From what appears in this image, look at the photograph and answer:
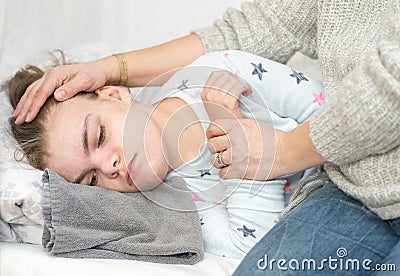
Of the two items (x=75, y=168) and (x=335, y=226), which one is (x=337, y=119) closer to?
(x=335, y=226)

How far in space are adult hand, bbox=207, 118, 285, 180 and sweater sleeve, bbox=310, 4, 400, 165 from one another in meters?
0.16

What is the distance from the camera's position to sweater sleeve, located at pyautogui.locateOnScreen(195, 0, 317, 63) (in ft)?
4.98

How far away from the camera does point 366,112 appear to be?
1.09 meters

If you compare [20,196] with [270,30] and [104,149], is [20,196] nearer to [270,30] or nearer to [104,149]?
[104,149]

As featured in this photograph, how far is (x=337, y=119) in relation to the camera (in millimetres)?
1130

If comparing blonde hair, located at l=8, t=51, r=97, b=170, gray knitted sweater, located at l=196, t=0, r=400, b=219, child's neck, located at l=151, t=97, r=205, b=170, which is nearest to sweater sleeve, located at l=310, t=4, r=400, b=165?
gray knitted sweater, located at l=196, t=0, r=400, b=219

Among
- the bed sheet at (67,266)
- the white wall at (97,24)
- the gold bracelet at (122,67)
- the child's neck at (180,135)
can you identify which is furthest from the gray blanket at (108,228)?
the white wall at (97,24)

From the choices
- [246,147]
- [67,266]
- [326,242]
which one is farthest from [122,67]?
[326,242]

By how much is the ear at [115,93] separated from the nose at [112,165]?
15 cm

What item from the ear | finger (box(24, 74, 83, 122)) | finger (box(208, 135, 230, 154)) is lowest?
finger (box(208, 135, 230, 154))

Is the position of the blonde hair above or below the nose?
above

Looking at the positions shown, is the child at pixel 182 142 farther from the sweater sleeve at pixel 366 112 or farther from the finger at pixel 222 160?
the sweater sleeve at pixel 366 112

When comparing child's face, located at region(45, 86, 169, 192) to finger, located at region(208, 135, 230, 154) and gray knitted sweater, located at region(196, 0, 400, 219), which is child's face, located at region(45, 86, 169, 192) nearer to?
finger, located at region(208, 135, 230, 154)

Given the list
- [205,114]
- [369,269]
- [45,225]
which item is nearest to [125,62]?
[205,114]
